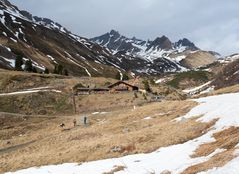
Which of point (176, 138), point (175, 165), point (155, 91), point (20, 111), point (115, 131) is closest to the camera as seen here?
point (175, 165)

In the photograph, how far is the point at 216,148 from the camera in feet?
102

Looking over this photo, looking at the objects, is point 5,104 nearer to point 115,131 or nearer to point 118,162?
point 115,131

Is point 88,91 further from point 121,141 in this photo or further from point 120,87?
point 121,141

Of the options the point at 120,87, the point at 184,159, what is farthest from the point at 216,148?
the point at 120,87

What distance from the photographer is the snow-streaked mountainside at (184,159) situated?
90.1 feet

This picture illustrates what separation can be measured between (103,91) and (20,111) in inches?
1294

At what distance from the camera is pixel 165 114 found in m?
60.5

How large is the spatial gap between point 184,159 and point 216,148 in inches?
102

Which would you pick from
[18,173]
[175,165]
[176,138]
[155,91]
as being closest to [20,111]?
[155,91]

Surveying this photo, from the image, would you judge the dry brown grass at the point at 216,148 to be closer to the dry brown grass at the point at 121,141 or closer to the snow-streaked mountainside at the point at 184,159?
the snow-streaked mountainside at the point at 184,159

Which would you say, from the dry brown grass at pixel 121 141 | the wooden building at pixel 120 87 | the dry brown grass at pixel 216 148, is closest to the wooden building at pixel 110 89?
the wooden building at pixel 120 87

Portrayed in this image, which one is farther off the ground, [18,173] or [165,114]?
[165,114]

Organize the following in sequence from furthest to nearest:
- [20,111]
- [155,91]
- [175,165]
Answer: [155,91]
[20,111]
[175,165]

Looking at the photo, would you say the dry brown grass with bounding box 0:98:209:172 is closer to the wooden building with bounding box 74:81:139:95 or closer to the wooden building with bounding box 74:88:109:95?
the wooden building with bounding box 74:88:109:95
